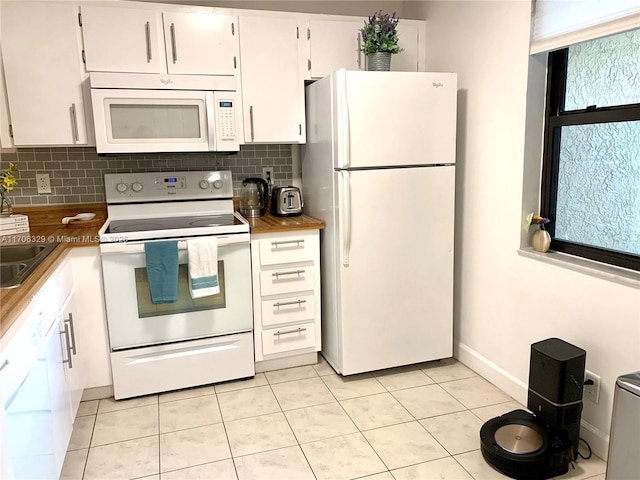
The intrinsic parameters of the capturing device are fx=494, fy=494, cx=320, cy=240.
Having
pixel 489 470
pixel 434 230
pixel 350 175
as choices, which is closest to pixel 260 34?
pixel 350 175

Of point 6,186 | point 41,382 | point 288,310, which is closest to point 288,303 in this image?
point 288,310

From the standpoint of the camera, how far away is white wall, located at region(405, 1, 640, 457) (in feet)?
6.69

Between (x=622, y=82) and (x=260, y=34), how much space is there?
1838mm

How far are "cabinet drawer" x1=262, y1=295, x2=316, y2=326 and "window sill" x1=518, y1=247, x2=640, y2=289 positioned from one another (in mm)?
1199

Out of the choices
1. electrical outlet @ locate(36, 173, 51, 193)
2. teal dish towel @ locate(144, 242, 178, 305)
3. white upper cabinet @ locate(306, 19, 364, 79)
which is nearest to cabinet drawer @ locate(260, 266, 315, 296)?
teal dish towel @ locate(144, 242, 178, 305)

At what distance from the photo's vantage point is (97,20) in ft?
8.44

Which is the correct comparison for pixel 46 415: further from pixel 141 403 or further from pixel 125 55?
pixel 125 55

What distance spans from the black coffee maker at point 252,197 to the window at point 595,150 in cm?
165

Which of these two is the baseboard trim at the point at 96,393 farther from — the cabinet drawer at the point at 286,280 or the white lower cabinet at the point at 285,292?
the cabinet drawer at the point at 286,280

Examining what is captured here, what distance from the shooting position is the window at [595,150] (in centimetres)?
201

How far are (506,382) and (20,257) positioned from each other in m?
2.51

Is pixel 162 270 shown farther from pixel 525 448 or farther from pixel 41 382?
pixel 525 448

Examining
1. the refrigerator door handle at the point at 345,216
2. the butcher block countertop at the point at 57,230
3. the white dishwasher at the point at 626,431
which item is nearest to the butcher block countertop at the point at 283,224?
Answer: the butcher block countertop at the point at 57,230

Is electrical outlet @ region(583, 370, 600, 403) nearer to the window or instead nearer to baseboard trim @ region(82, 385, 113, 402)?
the window
